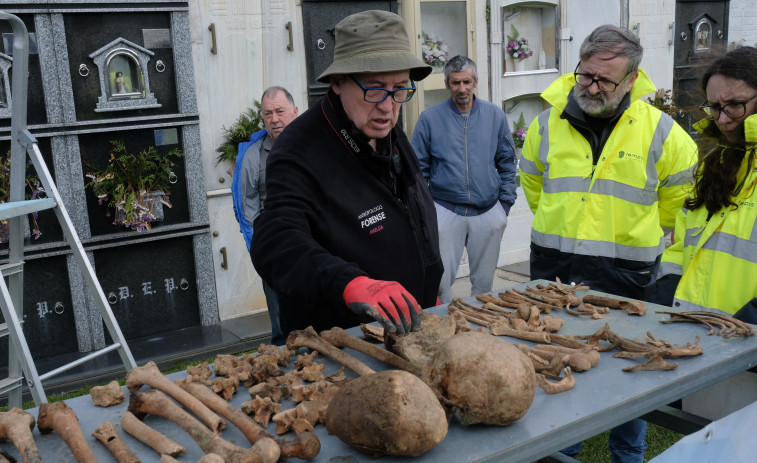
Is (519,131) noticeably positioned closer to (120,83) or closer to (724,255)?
(120,83)

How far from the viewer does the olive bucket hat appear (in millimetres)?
2445

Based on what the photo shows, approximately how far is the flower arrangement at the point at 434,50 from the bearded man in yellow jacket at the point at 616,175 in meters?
3.80

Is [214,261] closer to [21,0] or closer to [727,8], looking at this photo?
[21,0]

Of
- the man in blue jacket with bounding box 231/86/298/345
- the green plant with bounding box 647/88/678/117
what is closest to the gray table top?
the man in blue jacket with bounding box 231/86/298/345

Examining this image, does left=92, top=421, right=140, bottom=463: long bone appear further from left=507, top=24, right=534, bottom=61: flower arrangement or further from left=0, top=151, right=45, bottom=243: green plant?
left=507, top=24, right=534, bottom=61: flower arrangement

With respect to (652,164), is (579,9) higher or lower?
higher

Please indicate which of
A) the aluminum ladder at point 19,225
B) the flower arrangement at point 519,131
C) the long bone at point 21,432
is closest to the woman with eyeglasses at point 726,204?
the long bone at point 21,432

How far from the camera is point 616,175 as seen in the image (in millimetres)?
3527

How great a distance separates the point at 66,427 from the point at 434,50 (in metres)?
6.21

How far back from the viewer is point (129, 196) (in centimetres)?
565

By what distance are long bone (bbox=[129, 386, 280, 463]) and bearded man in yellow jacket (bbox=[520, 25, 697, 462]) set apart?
2.35m

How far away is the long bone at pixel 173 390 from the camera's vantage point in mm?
1842

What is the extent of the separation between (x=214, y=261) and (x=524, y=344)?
172 inches

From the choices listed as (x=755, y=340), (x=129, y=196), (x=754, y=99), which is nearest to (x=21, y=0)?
(x=129, y=196)
